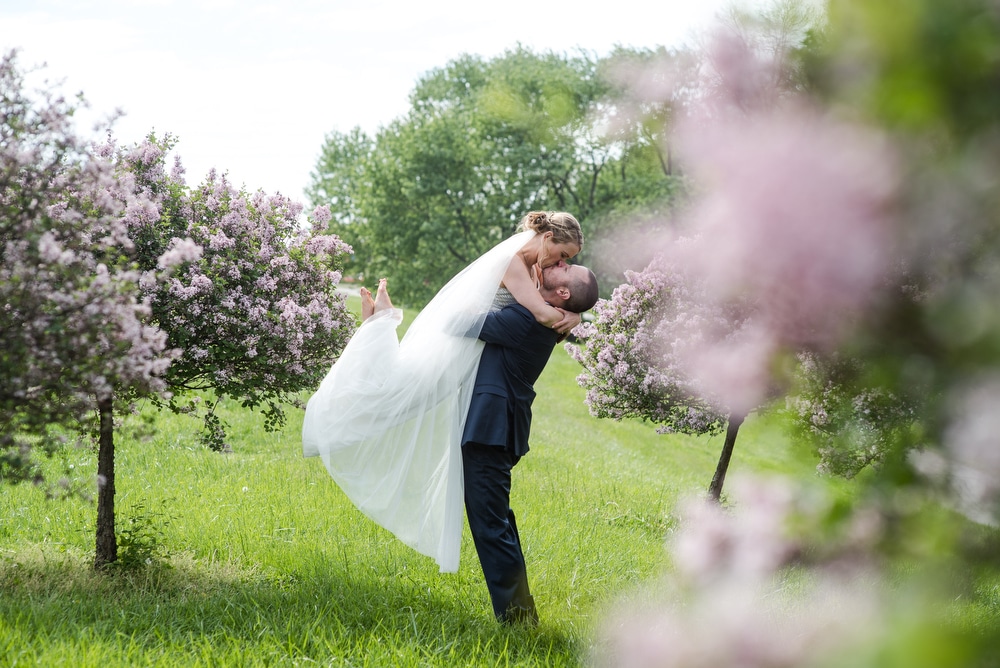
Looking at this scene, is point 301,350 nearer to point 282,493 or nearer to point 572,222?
point 572,222

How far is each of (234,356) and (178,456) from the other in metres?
5.08

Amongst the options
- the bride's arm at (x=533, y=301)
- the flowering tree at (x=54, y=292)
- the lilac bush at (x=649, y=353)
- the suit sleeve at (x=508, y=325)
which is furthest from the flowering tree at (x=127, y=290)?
the lilac bush at (x=649, y=353)

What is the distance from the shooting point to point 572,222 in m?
5.38

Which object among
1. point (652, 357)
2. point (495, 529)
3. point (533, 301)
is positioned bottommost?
point (495, 529)

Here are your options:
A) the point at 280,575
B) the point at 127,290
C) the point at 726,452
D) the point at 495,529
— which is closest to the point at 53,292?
the point at 127,290

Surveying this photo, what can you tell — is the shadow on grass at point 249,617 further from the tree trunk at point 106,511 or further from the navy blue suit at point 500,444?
the navy blue suit at point 500,444

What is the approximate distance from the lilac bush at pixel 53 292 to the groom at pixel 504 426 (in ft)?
6.98

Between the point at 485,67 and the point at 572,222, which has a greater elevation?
the point at 485,67

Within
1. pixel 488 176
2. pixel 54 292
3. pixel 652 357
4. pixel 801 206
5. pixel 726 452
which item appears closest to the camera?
pixel 801 206

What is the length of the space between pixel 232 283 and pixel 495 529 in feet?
8.39

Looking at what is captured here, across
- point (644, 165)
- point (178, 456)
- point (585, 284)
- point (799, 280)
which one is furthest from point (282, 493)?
point (644, 165)

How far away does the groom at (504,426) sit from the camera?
523 centimetres

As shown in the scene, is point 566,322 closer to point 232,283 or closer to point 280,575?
point 232,283

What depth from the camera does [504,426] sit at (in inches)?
207
